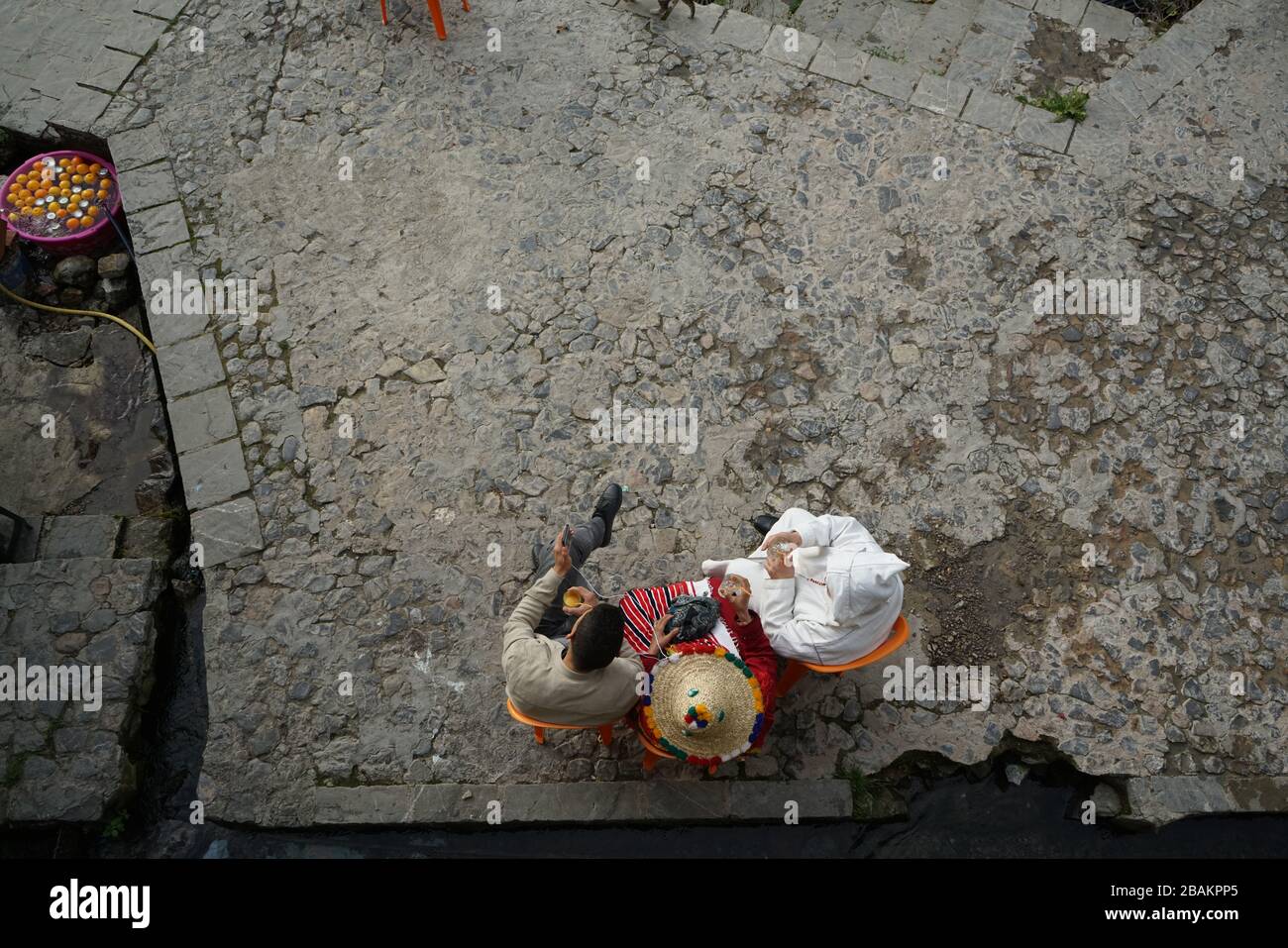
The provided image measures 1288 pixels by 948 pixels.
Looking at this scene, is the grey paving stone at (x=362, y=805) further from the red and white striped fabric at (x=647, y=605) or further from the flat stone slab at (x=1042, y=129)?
the flat stone slab at (x=1042, y=129)

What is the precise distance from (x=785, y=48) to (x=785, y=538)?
4.44 meters

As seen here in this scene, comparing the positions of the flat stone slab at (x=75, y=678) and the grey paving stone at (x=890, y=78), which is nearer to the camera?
the flat stone slab at (x=75, y=678)

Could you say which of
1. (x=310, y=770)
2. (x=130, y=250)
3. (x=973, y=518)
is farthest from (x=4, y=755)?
(x=973, y=518)

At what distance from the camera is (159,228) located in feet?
22.2

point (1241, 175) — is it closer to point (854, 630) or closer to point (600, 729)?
point (854, 630)

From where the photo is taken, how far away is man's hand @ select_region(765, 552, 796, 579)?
4660mm

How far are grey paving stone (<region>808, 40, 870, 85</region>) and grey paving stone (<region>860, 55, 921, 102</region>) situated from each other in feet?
0.20

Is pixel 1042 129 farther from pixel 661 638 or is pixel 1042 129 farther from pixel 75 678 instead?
pixel 75 678

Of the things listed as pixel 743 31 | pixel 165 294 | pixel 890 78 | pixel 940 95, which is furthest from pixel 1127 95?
pixel 165 294

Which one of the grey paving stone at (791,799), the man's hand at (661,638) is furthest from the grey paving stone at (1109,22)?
the grey paving stone at (791,799)

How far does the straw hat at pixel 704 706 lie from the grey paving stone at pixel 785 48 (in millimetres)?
5000

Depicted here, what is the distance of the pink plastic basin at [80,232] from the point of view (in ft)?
22.3

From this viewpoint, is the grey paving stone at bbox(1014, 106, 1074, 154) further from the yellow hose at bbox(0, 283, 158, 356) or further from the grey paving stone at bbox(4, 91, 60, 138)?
the grey paving stone at bbox(4, 91, 60, 138)

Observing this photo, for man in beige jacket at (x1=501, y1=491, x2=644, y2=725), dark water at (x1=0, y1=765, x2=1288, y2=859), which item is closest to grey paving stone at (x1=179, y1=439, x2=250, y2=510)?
dark water at (x1=0, y1=765, x2=1288, y2=859)
